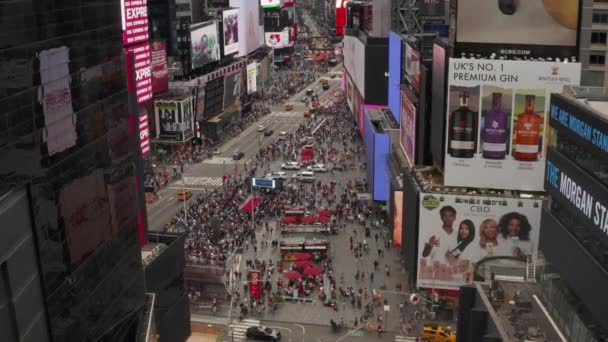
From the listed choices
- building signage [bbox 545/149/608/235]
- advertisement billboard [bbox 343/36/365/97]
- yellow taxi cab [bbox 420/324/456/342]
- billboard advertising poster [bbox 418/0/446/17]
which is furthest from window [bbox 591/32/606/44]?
advertisement billboard [bbox 343/36/365/97]

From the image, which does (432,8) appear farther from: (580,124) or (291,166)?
(580,124)

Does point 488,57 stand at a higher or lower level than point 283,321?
higher

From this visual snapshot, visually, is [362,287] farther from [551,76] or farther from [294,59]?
[294,59]

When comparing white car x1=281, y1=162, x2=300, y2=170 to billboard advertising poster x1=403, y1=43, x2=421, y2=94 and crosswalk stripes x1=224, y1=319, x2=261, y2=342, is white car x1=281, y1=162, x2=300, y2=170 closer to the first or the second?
billboard advertising poster x1=403, y1=43, x2=421, y2=94

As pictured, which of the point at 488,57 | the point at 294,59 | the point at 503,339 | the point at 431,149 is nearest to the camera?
the point at 503,339

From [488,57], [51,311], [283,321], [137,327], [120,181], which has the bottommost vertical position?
[283,321]

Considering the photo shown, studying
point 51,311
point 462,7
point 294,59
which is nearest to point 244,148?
point 462,7

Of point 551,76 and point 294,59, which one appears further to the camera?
point 294,59

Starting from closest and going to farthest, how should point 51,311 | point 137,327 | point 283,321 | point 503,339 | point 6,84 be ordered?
point 6,84 < point 51,311 < point 503,339 < point 137,327 < point 283,321
